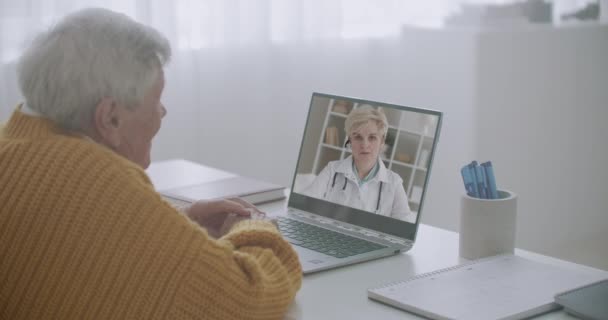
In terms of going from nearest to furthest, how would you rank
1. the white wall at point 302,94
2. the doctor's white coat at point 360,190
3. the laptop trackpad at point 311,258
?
the laptop trackpad at point 311,258 < the doctor's white coat at point 360,190 < the white wall at point 302,94

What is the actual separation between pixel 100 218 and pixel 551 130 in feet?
9.21

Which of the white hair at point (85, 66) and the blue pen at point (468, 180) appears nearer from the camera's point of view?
the white hair at point (85, 66)

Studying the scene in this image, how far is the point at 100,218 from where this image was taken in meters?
1.12

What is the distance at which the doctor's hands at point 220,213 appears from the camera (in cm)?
142

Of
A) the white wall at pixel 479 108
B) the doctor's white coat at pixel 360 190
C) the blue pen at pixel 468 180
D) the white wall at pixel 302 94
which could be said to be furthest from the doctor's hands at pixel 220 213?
the white wall at pixel 479 108

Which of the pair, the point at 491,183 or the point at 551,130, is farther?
the point at 551,130

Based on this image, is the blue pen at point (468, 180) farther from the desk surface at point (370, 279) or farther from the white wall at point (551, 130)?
the white wall at point (551, 130)

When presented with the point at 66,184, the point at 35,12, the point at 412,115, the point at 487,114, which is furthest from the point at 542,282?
the point at 487,114

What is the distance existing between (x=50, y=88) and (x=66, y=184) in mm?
147

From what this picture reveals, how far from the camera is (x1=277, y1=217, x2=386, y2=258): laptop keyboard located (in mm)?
1454

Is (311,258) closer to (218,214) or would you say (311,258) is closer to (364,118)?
(218,214)

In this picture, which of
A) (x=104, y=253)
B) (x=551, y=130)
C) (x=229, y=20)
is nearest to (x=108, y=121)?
(x=104, y=253)

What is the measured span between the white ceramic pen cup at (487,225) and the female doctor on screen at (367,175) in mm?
125

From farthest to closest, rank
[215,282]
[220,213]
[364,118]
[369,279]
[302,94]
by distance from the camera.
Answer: [302,94] < [364,118] < [220,213] < [369,279] < [215,282]
